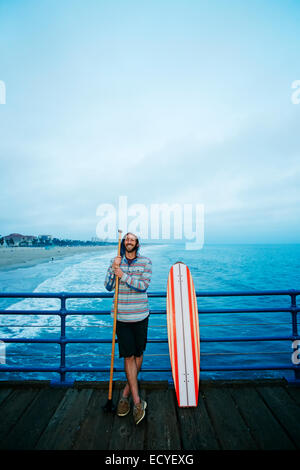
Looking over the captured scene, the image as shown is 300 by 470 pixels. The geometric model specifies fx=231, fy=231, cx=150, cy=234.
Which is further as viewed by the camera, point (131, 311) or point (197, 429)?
point (131, 311)

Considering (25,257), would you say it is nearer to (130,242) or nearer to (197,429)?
(130,242)

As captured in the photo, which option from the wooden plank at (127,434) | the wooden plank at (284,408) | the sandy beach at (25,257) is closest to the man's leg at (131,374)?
the wooden plank at (127,434)

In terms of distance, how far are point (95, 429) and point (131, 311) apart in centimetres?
114

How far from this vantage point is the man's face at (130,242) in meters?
2.54

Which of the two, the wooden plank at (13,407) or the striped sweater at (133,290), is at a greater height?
the striped sweater at (133,290)

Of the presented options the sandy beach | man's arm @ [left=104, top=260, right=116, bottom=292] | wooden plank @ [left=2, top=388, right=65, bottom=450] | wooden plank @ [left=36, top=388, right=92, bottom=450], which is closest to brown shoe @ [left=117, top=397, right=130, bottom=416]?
wooden plank @ [left=36, top=388, right=92, bottom=450]

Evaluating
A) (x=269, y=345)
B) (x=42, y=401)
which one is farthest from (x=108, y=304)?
(x=42, y=401)

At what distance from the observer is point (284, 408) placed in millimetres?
2518

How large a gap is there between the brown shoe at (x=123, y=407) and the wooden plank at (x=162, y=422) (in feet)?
0.77

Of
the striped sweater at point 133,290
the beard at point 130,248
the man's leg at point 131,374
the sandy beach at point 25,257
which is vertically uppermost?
the beard at point 130,248

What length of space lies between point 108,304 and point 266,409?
1229 cm

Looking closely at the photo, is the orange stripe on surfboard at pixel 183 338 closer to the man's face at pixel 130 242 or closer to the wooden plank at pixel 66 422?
the man's face at pixel 130 242

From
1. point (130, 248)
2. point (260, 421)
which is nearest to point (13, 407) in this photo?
point (130, 248)

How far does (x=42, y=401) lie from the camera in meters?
2.66
